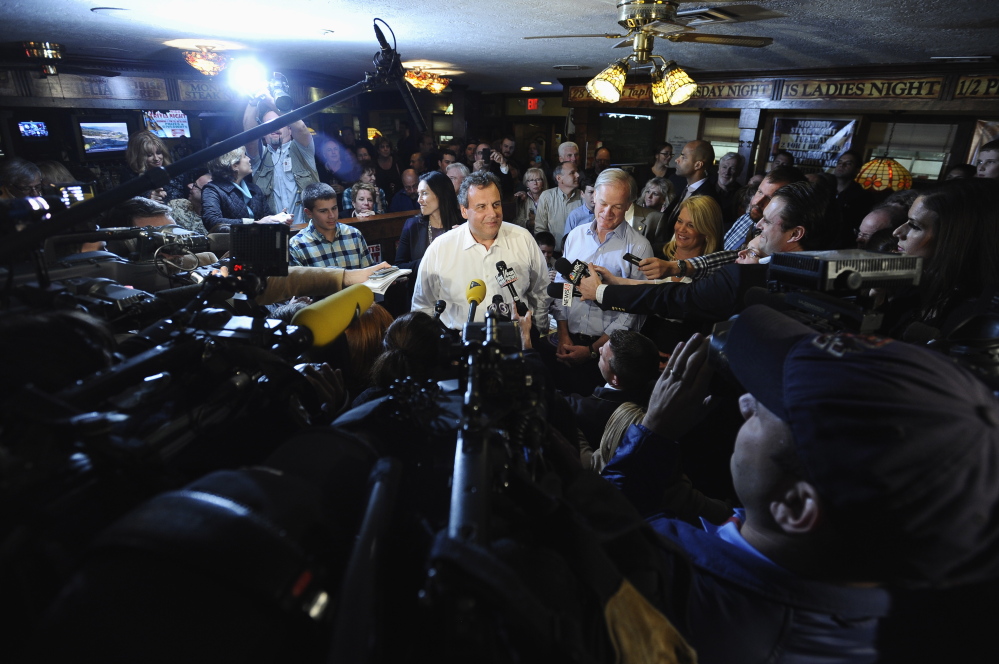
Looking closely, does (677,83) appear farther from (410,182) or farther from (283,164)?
(283,164)

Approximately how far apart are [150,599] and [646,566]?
546mm

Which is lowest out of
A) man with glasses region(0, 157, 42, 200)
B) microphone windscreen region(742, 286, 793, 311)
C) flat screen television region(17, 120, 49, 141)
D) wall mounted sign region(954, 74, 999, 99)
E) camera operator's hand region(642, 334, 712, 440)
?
camera operator's hand region(642, 334, 712, 440)

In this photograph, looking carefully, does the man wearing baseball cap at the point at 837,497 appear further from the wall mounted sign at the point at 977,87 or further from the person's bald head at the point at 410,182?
the wall mounted sign at the point at 977,87

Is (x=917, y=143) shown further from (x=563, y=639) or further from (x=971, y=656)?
(x=563, y=639)

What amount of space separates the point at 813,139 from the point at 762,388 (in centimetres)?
813

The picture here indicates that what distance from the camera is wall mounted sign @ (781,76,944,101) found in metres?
5.60

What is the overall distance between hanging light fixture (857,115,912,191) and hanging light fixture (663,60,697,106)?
292 cm

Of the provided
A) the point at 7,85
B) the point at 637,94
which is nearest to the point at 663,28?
the point at 637,94

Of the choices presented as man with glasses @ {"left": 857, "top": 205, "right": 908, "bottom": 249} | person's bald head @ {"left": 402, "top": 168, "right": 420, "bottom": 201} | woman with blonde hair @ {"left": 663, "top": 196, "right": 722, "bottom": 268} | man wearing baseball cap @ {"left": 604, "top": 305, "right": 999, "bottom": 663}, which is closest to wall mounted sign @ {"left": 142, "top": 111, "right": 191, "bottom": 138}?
person's bald head @ {"left": 402, "top": 168, "right": 420, "bottom": 201}

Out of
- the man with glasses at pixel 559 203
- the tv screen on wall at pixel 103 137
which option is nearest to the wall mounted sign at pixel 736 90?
the man with glasses at pixel 559 203

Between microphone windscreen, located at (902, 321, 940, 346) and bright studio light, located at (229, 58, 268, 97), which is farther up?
bright studio light, located at (229, 58, 268, 97)

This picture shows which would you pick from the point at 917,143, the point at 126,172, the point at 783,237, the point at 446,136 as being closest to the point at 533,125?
the point at 446,136

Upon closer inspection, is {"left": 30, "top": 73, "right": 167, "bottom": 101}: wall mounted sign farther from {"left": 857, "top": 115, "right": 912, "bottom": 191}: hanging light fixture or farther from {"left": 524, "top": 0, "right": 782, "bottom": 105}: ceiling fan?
{"left": 857, "top": 115, "right": 912, "bottom": 191}: hanging light fixture

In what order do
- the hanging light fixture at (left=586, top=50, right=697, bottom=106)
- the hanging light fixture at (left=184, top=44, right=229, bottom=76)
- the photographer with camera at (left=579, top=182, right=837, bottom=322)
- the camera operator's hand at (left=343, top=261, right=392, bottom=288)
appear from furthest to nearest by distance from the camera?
the hanging light fixture at (left=184, top=44, right=229, bottom=76) → the hanging light fixture at (left=586, top=50, right=697, bottom=106) → the camera operator's hand at (left=343, top=261, right=392, bottom=288) → the photographer with camera at (left=579, top=182, right=837, bottom=322)
